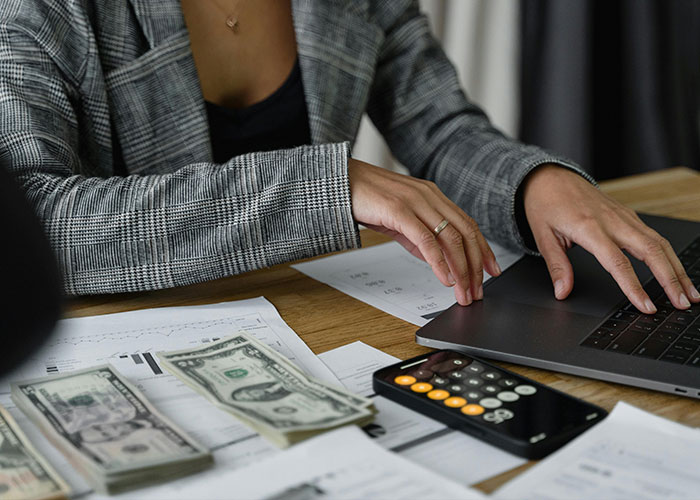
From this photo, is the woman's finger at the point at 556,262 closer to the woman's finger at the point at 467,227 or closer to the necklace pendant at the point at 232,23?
the woman's finger at the point at 467,227

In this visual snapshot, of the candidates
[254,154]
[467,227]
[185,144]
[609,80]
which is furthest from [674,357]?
[609,80]

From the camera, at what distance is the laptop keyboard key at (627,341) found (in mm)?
652

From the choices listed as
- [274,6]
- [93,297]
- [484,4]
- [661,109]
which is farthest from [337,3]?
[661,109]

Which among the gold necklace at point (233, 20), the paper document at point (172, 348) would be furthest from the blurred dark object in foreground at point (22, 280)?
the gold necklace at point (233, 20)

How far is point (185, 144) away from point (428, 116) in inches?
15.9

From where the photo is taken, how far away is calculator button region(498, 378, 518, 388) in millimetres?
588

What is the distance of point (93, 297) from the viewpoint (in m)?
0.85

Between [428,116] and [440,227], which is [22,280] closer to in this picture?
[440,227]

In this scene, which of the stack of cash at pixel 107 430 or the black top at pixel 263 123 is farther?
the black top at pixel 263 123

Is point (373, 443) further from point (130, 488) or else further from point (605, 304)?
point (605, 304)

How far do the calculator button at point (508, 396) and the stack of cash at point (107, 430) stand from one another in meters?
0.22

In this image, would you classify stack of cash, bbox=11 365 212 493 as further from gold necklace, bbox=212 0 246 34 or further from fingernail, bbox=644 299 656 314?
gold necklace, bbox=212 0 246 34

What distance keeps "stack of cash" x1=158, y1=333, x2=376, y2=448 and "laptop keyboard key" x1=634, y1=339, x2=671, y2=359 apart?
247 millimetres

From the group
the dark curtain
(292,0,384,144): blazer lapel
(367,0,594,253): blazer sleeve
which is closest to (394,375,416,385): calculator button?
(367,0,594,253): blazer sleeve
